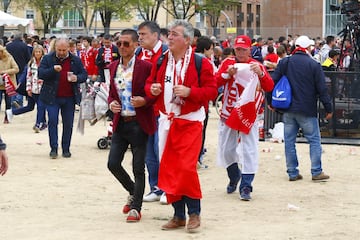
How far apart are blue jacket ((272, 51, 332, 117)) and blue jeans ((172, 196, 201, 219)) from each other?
10.8 feet

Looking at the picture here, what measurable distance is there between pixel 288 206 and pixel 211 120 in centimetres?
1085

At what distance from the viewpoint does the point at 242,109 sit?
1009 centimetres

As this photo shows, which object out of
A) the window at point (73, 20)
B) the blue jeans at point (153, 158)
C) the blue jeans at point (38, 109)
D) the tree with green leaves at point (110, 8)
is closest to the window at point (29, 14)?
the window at point (73, 20)

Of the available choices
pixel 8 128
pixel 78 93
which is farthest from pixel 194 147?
pixel 8 128

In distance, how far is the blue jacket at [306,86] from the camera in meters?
11.3

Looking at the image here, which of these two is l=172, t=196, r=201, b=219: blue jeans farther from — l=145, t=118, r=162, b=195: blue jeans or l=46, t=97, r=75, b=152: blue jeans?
l=46, t=97, r=75, b=152: blue jeans

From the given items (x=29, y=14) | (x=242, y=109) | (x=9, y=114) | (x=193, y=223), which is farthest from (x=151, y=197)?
(x=29, y=14)

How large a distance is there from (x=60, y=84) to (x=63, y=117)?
0.54m

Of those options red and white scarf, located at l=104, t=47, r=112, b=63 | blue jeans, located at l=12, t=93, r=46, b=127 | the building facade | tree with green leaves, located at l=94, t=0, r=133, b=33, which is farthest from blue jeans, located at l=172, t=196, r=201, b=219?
tree with green leaves, located at l=94, t=0, r=133, b=33

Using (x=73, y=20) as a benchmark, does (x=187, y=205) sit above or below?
below

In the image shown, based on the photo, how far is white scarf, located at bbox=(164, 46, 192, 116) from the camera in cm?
838

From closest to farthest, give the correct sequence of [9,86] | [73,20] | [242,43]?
1. [242,43]
2. [9,86]
3. [73,20]

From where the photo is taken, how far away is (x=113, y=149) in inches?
356

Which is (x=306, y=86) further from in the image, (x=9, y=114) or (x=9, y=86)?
(x=9, y=86)
